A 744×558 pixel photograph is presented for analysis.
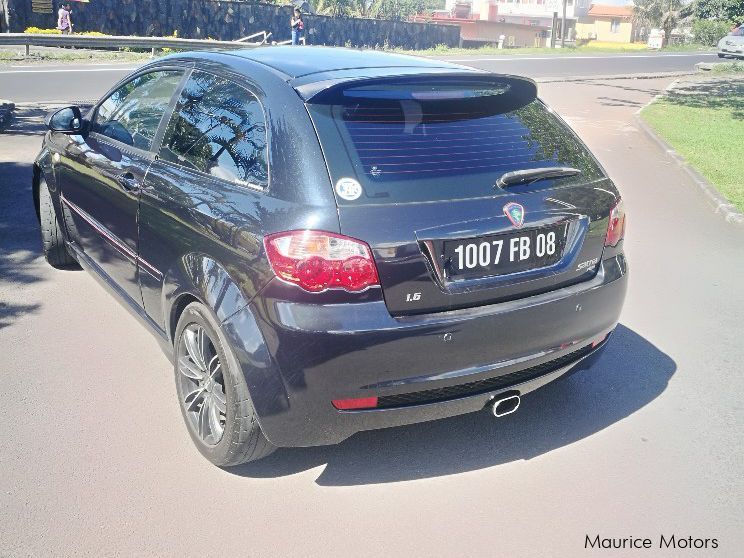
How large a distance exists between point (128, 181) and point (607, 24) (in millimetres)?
107426

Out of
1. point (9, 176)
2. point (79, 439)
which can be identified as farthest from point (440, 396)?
point (9, 176)

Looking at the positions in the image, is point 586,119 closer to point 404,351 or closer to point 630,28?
point 404,351

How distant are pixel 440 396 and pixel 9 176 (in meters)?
7.37

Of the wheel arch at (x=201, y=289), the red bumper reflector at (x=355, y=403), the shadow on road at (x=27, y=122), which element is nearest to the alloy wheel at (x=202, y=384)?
the wheel arch at (x=201, y=289)

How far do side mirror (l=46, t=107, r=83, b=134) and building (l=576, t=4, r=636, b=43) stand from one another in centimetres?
9901

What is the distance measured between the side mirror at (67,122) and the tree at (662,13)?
7664 cm

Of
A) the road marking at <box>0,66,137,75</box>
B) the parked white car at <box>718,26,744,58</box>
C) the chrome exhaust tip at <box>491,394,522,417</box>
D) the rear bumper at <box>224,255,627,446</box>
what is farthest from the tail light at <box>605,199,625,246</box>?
the parked white car at <box>718,26,744,58</box>

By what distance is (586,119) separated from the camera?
1590 cm

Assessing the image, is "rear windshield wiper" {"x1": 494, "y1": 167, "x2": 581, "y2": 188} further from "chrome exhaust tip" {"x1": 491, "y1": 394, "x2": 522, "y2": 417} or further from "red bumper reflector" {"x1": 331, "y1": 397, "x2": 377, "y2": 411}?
"red bumper reflector" {"x1": 331, "y1": 397, "x2": 377, "y2": 411}

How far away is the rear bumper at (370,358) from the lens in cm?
294

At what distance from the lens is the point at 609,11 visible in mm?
103812

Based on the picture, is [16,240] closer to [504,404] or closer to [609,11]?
[504,404]

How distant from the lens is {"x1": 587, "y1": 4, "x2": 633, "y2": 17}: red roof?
10069 cm

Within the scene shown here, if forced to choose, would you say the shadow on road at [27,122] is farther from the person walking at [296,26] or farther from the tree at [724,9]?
the tree at [724,9]
